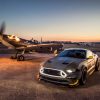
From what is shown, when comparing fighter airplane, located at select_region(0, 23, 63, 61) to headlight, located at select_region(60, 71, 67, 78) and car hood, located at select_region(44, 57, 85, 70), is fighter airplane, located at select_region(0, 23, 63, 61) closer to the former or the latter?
car hood, located at select_region(44, 57, 85, 70)

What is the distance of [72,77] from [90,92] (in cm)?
88

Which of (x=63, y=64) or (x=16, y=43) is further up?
(x=16, y=43)

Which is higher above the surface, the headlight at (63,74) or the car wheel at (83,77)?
the headlight at (63,74)

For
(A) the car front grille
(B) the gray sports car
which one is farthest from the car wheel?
(A) the car front grille

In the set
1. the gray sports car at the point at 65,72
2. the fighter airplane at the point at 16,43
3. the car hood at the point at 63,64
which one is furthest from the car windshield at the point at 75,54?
the fighter airplane at the point at 16,43

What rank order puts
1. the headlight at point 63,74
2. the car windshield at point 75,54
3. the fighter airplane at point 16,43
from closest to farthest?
the headlight at point 63,74, the car windshield at point 75,54, the fighter airplane at point 16,43

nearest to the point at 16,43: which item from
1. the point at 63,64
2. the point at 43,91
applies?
the point at 63,64

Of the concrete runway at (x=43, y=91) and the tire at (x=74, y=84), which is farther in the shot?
the tire at (x=74, y=84)

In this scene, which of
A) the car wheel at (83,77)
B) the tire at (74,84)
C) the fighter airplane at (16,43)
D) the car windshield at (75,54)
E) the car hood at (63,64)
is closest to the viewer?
the tire at (74,84)

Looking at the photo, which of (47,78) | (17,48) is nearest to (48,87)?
(47,78)

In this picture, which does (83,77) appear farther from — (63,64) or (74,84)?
(63,64)

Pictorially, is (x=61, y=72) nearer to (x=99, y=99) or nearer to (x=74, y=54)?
(x=99, y=99)

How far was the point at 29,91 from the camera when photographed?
21.3 ft

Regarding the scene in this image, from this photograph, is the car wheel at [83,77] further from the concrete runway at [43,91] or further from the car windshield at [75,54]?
the car windshield at [75,54]
